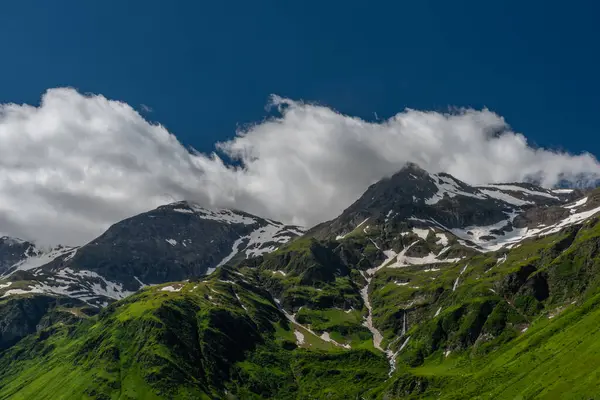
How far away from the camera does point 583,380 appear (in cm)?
19550

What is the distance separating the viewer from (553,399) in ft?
650

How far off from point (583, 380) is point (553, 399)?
1233cm
